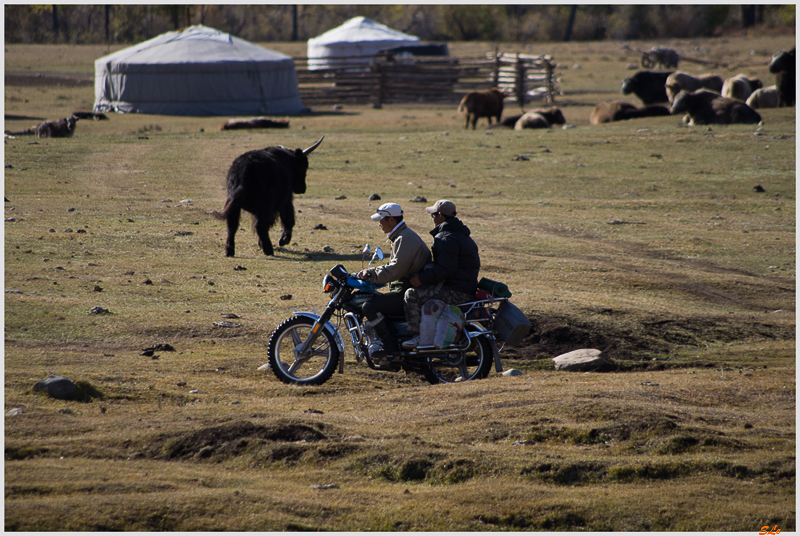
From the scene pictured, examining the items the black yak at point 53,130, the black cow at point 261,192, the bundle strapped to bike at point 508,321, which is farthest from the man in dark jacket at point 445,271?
the black yak at point 53,130

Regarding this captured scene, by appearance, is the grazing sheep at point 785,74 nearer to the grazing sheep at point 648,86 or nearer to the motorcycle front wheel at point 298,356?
the grazing sheep at point 648,86

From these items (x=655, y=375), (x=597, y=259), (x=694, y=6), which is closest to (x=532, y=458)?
(x=655, y=375)

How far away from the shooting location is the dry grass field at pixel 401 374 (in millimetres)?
4301

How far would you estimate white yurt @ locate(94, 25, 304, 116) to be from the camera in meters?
32.3

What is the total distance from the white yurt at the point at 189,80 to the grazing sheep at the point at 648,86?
14467 mm

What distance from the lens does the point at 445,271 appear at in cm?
648

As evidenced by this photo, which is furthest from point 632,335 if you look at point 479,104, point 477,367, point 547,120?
point 479,104

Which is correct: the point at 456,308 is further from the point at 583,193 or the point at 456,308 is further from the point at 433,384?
A: the point at 583,193

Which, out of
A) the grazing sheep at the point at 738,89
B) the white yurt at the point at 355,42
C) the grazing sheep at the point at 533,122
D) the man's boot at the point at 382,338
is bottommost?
the man's boot at the point at 382,338

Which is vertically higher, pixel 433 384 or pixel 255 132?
pixel 255 132

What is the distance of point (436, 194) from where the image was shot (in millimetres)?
16312

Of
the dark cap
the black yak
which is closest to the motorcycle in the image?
the dark cap

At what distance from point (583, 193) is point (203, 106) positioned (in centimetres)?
2039

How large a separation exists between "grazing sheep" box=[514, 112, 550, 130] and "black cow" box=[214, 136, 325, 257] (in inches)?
661
